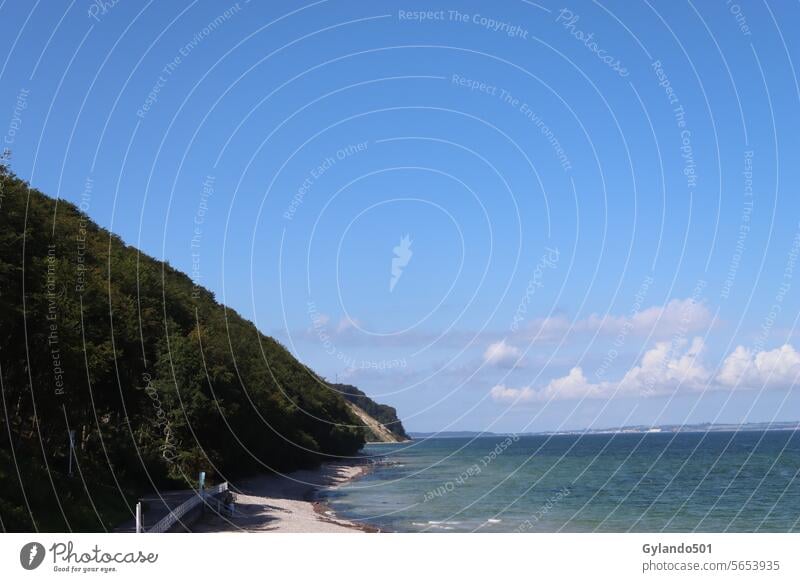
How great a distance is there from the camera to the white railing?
30688 millimetres

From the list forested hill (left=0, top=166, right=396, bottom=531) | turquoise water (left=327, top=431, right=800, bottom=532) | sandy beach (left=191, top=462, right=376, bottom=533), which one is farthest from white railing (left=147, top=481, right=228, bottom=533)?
turquoise water (left=327, top=431, right=800, bottom=532)

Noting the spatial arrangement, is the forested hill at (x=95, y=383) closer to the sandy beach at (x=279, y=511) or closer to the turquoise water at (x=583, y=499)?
the sandy beach at (x=279, y=511)

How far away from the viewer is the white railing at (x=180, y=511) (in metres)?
30.7

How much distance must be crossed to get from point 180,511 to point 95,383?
14.0 metres

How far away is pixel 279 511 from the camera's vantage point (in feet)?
176

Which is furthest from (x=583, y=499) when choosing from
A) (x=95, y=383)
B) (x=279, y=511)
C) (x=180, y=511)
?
(x=180, y=511)

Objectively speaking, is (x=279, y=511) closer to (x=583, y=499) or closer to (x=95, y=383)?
(x=95, y=383)

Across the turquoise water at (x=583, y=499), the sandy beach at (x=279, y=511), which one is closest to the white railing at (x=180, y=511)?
the sandy beach at (x=279, y=511)

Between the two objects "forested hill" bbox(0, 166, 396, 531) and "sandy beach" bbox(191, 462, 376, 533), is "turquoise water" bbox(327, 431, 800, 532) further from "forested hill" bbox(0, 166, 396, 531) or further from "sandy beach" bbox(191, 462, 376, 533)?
"forested hill" bbox(0, 166, 396, 531)

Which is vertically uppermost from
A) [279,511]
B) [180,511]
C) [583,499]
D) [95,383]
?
[95,383]
